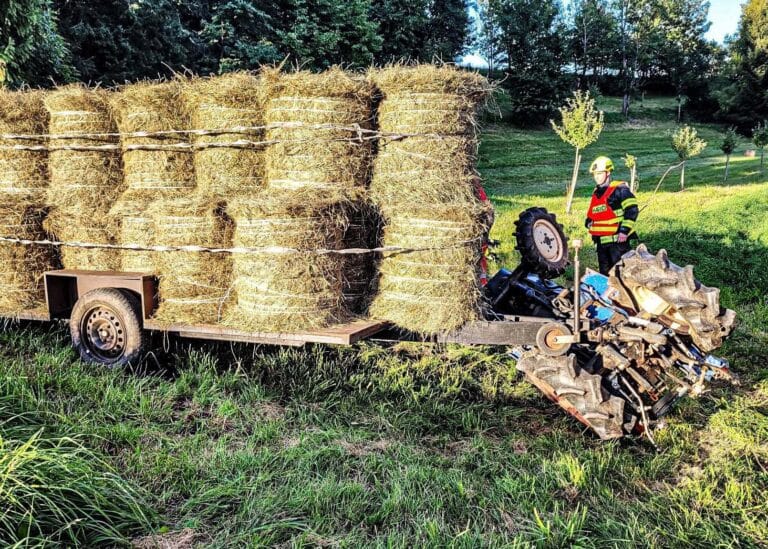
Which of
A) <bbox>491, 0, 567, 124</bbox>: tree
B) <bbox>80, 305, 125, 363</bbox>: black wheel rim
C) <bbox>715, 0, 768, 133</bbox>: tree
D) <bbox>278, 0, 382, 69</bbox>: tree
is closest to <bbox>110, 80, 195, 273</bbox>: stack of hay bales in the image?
<bbox>80, 305, 125, 363</bbox>: black wheel rim

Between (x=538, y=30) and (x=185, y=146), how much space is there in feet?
184

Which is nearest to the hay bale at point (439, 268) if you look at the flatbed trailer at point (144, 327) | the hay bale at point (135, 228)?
the flatbed trailer at point (144, 327)

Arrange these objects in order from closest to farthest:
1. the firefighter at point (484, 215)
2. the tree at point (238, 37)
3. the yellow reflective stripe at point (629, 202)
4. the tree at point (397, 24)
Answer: the firefighter at point (484, 215), the yellow reflective stripe at point (629, 202), the tree at point (238, 37), the tree at point (397, 24)

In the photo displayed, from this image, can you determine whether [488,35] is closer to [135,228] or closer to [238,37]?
[238,37]

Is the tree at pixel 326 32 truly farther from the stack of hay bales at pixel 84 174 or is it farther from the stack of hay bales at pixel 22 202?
the stack of hay bales at pixel 84 174

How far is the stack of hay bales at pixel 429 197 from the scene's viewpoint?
4855 millimetres

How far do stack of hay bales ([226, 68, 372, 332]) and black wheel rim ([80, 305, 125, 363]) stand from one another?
1.32 metres

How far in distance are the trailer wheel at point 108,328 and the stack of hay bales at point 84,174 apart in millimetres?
512

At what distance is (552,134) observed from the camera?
155ft

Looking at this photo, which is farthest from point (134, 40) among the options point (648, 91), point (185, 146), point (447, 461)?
point (648, 91)

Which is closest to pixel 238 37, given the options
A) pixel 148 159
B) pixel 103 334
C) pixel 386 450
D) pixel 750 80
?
pixel 148 159

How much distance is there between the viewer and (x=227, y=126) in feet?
17.9

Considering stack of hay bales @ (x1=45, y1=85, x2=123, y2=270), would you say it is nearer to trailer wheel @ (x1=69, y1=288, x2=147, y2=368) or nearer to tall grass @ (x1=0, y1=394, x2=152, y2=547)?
trailer wheel @ (x1=69, y1=288, x2=147, y2=368)

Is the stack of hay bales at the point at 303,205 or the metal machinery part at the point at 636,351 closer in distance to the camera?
Result: the metal machinery part at the point at 636,351
